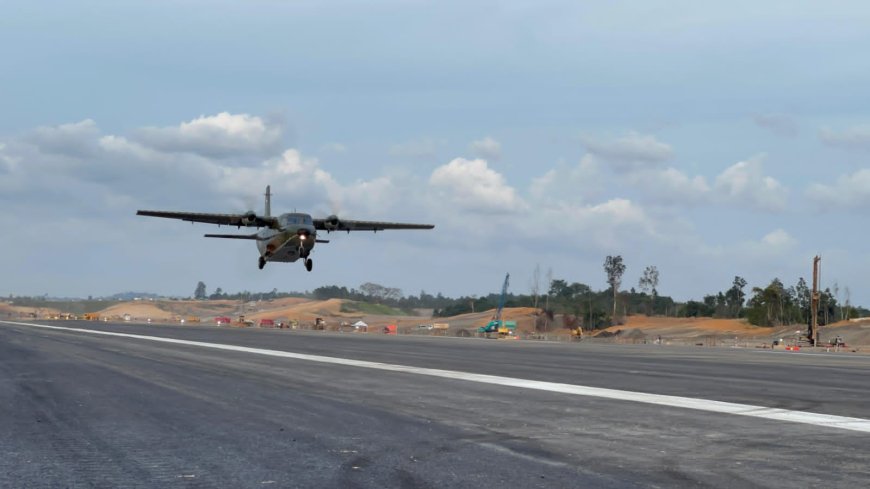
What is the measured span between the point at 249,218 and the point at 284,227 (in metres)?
7.97

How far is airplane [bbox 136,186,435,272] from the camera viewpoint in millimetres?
65000

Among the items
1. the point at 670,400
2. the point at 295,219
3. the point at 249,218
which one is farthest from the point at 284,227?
the point at 670,400

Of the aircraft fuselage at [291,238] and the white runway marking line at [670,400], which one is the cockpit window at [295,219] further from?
the white runway marking line at [670,400]

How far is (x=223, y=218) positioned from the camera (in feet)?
245

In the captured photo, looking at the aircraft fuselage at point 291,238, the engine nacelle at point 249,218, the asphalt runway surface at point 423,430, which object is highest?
the engine nacelle at point 249,218

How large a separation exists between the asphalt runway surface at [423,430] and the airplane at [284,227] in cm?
3985

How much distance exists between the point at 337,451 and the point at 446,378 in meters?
13.2

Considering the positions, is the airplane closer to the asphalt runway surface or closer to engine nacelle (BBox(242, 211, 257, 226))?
engine nacelle (BBox(242, 211, 257, 226))

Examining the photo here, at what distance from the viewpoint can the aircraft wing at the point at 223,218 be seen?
72.2 m

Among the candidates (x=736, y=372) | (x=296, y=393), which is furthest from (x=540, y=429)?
(x=736, y=372)

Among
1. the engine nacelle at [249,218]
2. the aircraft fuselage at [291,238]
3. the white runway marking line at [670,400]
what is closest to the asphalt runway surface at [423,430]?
the white runway marking line at [670,400]

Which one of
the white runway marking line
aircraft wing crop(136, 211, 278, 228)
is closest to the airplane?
aircraft wing crop(136, 211, 278, 228)

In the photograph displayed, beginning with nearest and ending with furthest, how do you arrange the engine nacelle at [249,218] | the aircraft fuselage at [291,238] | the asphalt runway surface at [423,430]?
the asphalt runway surface at [423,430] → the aircraft fuselage at [291,238] → the engine nacelle at [249,218]

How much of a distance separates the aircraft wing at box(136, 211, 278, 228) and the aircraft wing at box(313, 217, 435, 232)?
440cm
